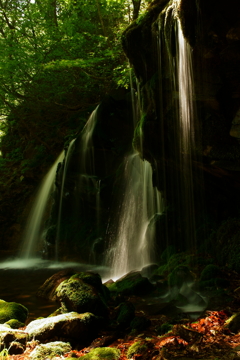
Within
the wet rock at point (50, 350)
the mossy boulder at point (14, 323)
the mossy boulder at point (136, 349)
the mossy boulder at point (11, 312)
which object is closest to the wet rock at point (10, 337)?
the wet rock at point (50, 350)

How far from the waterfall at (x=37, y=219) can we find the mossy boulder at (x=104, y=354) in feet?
39.2

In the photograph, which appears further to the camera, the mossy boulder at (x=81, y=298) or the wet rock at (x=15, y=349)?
the mossy boulder at (x=81, y=298)

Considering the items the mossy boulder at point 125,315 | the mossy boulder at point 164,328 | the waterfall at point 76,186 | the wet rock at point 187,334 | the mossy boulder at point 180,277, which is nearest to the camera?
the wet rock at point 187,334

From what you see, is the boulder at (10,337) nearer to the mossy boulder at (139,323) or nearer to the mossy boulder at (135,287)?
the mossy boulder at (139,323)

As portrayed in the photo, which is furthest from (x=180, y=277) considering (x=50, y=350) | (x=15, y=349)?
(x=15, y=349)

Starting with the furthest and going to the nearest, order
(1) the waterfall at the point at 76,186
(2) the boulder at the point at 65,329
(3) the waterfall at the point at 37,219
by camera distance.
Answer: (3) the waterfall at the point at 37,219 < (1) the waterfall at the point at 76,186 < (2) the boulder at the point at 65,329

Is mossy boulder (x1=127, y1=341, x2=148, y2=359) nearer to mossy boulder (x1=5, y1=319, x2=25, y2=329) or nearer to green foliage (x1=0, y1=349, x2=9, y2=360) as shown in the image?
green foliage (x1=0, y1=349, x2=9, y2=360)

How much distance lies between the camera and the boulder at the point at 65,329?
14.6 ft

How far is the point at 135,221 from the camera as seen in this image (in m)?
11.6

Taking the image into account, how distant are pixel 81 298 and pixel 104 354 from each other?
5.87ft

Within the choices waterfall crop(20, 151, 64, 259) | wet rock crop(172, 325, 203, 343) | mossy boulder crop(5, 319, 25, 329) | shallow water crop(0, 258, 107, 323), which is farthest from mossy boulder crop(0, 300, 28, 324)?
waterfall crop(20, 151, 64, 259)

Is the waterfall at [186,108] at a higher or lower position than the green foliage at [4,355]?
higher

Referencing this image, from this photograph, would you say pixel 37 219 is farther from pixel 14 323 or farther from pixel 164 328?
pixel 164 328

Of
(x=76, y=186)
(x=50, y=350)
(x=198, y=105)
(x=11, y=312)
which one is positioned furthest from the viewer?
(x=76, y=186)
